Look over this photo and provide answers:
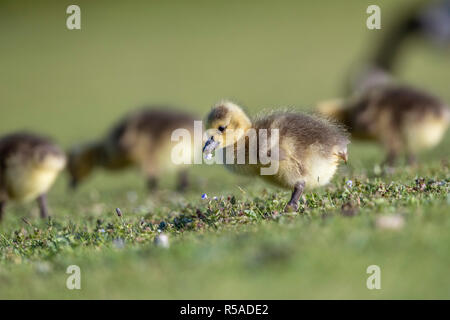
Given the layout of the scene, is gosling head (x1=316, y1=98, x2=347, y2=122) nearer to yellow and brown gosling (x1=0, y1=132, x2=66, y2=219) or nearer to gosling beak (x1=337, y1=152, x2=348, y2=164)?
gosling beak (x1=337, y1=152, x2=348, y2=164)

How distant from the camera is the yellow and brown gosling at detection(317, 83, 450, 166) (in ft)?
25.4

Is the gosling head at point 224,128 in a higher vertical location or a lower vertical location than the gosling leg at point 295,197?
higher

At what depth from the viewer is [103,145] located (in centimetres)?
1011

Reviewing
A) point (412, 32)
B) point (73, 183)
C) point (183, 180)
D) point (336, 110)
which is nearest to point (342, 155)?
point (336, 110)

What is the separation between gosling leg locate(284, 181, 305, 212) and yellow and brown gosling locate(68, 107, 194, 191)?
4.23 meters

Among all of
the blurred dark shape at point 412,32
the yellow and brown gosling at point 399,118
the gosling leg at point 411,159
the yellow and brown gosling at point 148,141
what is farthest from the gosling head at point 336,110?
the blurred dark shape at point 412,32

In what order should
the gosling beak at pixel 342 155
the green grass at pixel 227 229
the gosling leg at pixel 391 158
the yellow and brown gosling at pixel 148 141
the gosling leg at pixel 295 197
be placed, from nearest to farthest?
the green grass at pixel 227 229
the gosling leg at pixel 295 197
the gosling beak at pixel 342 155
the gosling leg at pixel 391 158
the yellow and brown gosling at pixel 148 141

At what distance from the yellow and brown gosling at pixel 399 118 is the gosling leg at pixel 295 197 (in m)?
2.77

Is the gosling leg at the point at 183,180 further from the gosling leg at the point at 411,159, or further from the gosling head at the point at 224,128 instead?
the gosling head at the point at 224,128

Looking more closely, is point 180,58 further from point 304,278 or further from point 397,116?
point 304,278

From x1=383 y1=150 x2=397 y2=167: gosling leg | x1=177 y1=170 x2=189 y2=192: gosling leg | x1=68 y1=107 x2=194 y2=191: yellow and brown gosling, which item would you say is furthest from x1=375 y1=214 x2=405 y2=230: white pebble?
x1=177 y1=170 x2=189 y2=192: gosling leg

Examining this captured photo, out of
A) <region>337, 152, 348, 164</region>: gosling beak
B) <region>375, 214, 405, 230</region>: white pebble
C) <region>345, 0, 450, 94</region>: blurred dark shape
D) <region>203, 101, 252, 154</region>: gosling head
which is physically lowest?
<region>375, 214, 405, 230</region>: white pebble

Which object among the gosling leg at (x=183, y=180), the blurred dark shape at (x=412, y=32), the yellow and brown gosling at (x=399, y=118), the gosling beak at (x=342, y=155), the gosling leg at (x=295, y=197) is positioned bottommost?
the gosling leg at (x=295, y=197)

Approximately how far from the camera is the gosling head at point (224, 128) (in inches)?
203
